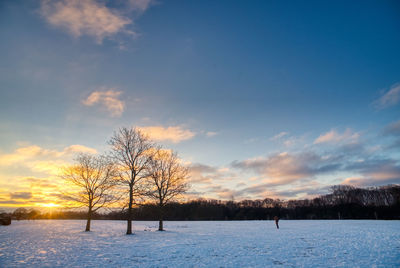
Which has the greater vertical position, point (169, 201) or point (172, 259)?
point (169, 201)

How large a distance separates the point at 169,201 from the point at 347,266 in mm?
27609

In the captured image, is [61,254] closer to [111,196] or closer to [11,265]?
[11,265]

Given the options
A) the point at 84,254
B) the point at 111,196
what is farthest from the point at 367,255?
the point at 111,196

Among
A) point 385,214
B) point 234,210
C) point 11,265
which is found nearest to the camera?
point 11,265

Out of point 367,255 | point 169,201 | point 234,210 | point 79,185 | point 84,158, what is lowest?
point 234,210

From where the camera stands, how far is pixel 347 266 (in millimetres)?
11008

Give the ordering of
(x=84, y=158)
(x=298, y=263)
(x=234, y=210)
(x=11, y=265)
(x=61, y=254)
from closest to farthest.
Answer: (x=11, y=265), (x=298, y=263), (x=61, y=254), (x=84, y=158), (x=234, y=210)

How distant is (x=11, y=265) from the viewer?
10797 millimetres

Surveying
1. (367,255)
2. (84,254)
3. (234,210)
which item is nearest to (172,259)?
(84,254)

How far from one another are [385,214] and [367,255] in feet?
291

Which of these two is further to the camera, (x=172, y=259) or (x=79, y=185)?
(x=79, y=185)

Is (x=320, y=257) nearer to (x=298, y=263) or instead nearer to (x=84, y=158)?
(x=298, y=263)

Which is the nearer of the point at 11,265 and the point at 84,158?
the point at 11,265

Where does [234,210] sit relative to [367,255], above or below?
below
